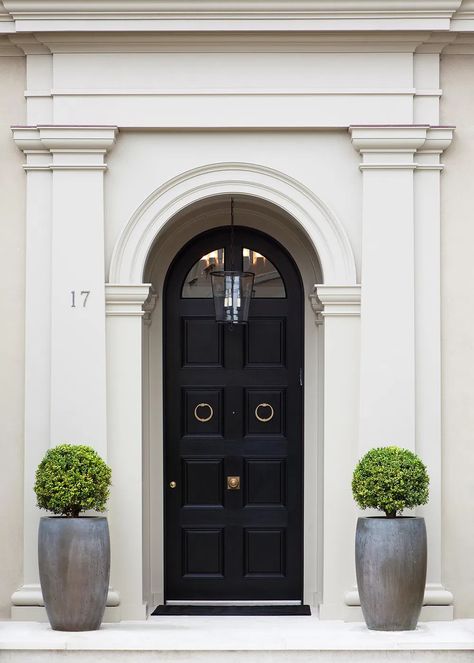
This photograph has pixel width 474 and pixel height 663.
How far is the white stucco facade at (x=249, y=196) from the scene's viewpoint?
969 cm

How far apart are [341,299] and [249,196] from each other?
1121 millimetres

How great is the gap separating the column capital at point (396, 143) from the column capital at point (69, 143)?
1.98 metres

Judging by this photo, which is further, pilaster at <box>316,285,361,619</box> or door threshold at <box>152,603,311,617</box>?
door threshold at <box>152,603,311,617</box>

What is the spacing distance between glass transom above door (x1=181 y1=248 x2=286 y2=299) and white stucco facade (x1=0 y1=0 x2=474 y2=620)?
3.60 feet

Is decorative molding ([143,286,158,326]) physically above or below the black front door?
above

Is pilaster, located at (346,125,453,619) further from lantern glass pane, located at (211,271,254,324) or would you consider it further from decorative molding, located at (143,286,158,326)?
decorative molding, located at (143,286,158,326)

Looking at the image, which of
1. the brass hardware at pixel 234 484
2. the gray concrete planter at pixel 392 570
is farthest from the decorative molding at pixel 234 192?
the brass hardware at pixel 234 484

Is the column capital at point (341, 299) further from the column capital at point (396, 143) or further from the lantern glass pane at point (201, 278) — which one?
the lantern glass pane at point (201, 278)

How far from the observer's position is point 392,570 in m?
8.99

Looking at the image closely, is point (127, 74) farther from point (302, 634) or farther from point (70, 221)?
point (302, 634)

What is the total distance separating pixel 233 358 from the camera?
10859 mm

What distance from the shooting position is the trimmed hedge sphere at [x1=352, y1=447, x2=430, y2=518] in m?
9.01

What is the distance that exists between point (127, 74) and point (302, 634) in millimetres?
4570

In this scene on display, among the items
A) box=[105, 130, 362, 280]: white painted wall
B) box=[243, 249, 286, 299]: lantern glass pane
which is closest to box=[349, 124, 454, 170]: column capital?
box=[105, 130, 362, 280]: white painted wall
